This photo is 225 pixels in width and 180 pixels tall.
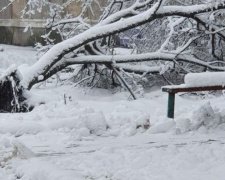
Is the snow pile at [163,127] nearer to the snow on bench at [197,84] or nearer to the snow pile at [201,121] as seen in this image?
the snow pile at [201,121]

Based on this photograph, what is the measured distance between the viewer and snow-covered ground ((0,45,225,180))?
3.83m

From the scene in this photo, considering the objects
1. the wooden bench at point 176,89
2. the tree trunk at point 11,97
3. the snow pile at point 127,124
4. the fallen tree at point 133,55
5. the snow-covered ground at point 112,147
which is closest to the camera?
the snow-covered ground at point 112,147

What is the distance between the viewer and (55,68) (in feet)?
30.9

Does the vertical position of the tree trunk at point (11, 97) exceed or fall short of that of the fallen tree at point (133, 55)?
it falls short

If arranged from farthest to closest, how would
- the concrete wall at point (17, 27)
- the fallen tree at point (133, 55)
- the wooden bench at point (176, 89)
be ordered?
1. the concrete wall at point (17, 27)
2. the fallen tree at point (133, 55)
3. the wooden bench at point (176, 89)

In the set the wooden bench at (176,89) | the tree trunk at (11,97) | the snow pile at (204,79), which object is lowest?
the tree trunk at (11,97)

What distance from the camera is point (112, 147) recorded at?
4.54m

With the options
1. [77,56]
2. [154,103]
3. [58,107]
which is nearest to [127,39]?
[77,56]

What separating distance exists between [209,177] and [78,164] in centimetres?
120

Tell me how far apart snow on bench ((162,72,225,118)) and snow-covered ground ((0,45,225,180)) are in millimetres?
270

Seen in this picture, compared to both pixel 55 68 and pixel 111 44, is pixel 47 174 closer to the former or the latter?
pixel 55 68

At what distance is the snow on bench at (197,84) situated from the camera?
Result: 5.55m

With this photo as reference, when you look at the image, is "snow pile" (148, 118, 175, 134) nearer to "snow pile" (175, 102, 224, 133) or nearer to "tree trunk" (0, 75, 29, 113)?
"snow pile" (175, 102, 224, 133)

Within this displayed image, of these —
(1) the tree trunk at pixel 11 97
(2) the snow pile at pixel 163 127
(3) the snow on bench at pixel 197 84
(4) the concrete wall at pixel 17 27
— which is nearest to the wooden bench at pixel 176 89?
(3) the snow on bench at pixel 197 84
